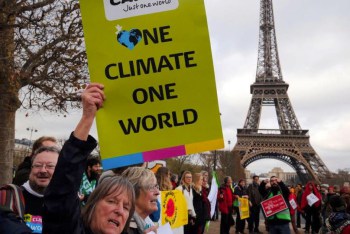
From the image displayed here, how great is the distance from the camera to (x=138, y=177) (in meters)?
3.51

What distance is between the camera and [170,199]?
19.7 feet

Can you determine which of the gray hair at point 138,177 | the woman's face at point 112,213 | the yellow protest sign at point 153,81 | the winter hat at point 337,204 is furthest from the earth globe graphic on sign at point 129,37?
the winter hat at point 337,204

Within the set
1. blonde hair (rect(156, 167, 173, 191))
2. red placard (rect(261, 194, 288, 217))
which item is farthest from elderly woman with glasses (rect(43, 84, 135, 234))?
red placard (rect(261, 194, 288, 217))

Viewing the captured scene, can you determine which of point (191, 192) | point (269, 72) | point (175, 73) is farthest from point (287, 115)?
point (175, 73)

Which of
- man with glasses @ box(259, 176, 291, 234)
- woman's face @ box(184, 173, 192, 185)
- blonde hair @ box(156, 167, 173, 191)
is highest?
woman's face @ box(184, 173, 192, 185)

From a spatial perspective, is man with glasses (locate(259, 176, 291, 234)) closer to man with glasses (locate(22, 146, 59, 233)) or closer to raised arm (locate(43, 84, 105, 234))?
man with glasses (locate(22, 146, 59, 233))

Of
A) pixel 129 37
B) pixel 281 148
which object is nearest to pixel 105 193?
pixel 129 37

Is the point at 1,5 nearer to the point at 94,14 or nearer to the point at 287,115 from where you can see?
the point at 94,14

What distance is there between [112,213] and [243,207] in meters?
11.6

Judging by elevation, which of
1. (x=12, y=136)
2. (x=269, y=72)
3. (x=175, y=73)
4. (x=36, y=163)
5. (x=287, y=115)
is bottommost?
(x=36, y=163)

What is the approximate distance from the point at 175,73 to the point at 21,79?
313 inches

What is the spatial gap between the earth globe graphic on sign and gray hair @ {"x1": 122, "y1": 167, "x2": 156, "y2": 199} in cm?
131

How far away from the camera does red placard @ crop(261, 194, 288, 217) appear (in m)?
9.07

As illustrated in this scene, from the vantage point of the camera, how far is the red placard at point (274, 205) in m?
9.07
